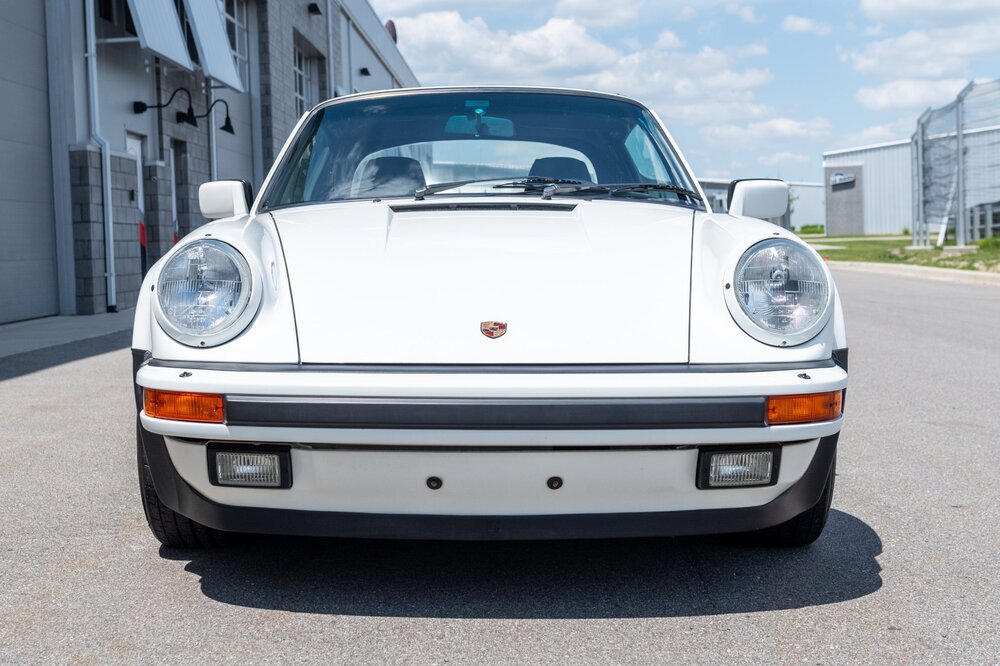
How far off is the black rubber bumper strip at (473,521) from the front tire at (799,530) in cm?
31

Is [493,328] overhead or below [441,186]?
below

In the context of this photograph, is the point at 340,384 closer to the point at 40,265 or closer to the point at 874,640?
the point at 874,640

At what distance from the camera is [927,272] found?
1855cm

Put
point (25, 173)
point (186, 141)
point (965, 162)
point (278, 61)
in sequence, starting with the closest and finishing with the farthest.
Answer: point (25, 173)
point (186, 141)
point (278, 61)
point (965, 162)

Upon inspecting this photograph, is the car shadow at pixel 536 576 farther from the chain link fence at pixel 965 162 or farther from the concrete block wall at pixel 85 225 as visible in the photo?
the chain link fence at pixel 965 162

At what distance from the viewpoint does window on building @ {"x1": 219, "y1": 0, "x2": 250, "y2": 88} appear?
799 inches

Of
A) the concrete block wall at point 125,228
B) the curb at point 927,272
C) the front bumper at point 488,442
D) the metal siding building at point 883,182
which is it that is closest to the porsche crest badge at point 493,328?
the front bumper at point 488,442

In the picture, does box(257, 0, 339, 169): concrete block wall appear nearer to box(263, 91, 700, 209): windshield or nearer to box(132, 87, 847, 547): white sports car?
box(263, 91, 700, 209): windshield

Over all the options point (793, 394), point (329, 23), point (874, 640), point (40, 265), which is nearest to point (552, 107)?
point (793, 394)

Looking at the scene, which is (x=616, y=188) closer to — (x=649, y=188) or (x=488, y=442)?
(x=649, y=188)

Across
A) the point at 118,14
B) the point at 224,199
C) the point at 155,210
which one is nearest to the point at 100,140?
the point at 118,14

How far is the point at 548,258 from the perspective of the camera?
2.71 metres

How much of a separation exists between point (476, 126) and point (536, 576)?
1734mm

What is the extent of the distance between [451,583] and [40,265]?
10.8 metres
